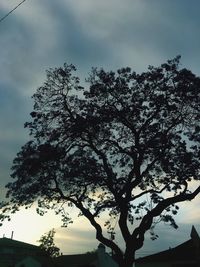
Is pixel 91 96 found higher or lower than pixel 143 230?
higher

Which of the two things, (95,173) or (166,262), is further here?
(166,262)

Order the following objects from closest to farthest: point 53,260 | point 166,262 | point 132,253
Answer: point 132,253, point 166,262, point 53,260

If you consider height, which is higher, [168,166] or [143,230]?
[168,166]

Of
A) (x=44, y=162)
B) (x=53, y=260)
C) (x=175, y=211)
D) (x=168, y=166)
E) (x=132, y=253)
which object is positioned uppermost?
(x=53, y=260)

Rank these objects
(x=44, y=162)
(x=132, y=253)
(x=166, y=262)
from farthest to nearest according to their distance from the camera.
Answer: (x=166, y=262), (x=44, y=162), (x=132, y=253)

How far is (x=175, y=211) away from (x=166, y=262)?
814 centimetres

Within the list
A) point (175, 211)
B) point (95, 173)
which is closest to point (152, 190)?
point (175, 211)

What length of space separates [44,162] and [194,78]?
1067cm

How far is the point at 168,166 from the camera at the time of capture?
2902 cm

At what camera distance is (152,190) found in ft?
98.2

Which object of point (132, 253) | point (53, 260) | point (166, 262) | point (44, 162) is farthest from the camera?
point (53, 260)

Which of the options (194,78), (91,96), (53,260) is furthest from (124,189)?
(53,260)

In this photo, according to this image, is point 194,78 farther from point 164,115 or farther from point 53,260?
point 53,260

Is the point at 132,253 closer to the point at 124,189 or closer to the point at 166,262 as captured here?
the point at 124,189
